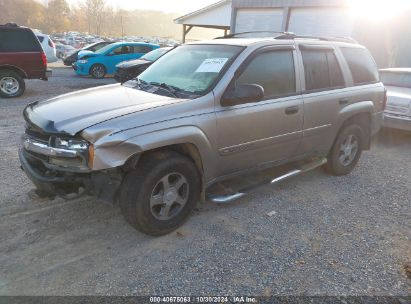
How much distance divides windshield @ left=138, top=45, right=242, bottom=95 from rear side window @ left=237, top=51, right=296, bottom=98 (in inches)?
9.3

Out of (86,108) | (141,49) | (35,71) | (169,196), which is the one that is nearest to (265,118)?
(169,196)

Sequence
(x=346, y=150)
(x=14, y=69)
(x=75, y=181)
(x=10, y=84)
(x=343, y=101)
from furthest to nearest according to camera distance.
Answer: (x=10, y=84)
(x=14, y=69)
(x=346, y=150)
(x=343, y=101)
(x=75, y=181)

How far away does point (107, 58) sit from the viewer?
15.5 meters

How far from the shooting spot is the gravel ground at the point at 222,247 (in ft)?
9.13

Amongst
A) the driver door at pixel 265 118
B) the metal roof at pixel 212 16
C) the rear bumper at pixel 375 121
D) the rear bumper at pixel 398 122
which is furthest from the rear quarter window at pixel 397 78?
the metal roof at pixel 212 16

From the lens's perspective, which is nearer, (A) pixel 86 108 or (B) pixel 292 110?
(A) pixel 86 108

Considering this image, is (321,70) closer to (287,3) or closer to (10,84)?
(10,84)

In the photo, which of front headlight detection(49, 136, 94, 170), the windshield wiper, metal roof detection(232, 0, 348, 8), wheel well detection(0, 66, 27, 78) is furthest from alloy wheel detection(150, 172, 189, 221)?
metal roof detection(232, 0, 348, 8)

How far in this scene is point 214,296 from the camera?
2.68 metres

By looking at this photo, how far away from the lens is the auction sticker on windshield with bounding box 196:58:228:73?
3.58 meters

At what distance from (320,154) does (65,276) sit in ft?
11.1

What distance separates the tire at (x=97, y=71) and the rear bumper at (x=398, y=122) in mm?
11866

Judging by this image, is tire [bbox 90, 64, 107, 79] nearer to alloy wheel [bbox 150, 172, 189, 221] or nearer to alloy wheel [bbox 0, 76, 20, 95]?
alloy wheel [bbox 0, 76, 20, 95]

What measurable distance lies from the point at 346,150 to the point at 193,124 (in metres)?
2.81
